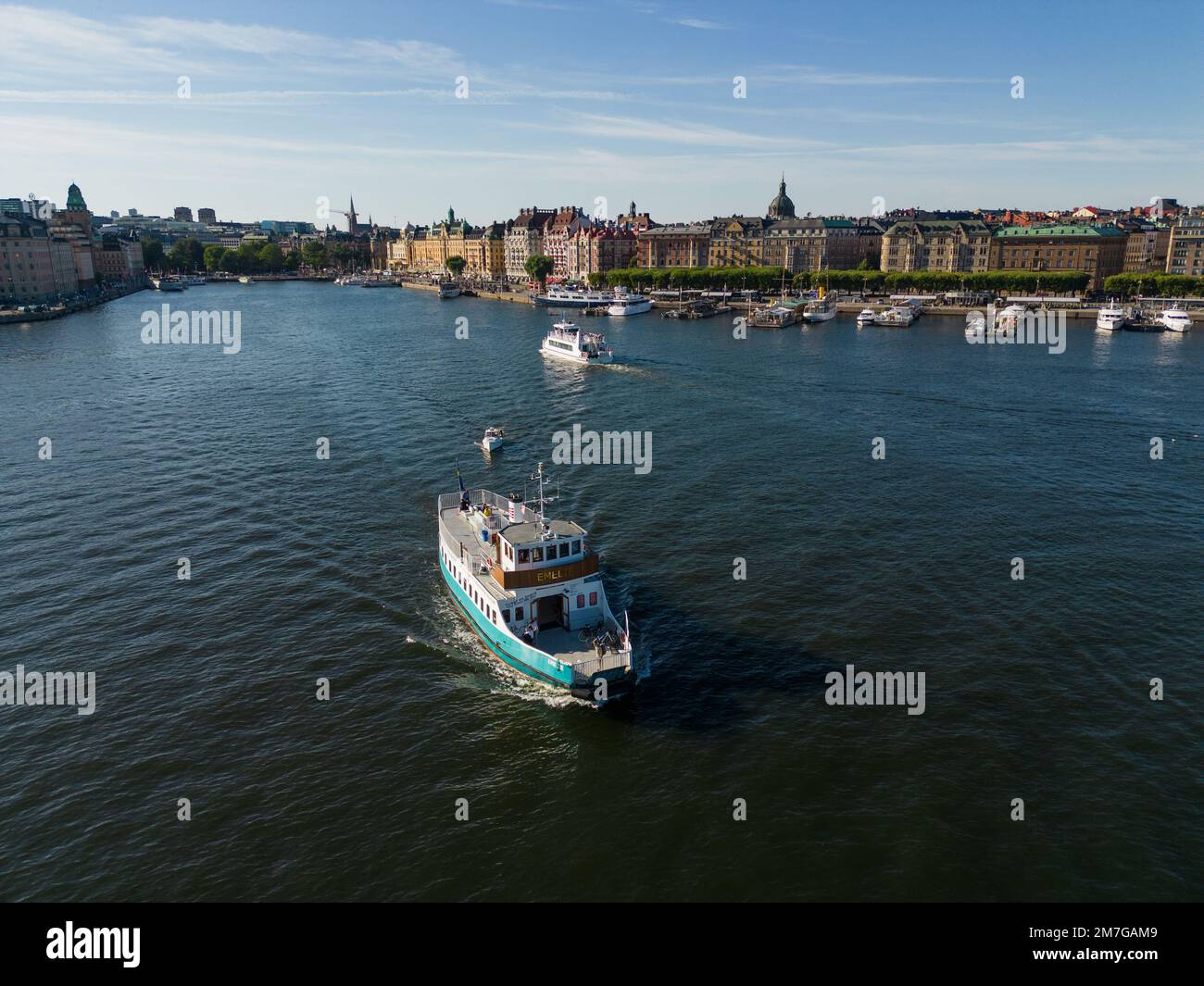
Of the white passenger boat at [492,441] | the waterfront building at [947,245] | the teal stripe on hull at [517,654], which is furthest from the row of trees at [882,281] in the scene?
the teal stripe on hull at [517,654]

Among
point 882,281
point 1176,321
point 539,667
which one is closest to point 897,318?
point 882,281

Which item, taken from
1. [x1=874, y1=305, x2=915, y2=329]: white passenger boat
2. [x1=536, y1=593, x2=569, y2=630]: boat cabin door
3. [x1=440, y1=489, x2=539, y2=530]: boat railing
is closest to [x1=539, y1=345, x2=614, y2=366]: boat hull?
A: [x1=440, y1=489, x2=539, y2=530]: boat railing

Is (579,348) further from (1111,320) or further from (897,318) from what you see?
(1111,320)

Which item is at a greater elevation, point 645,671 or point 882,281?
point 882,281

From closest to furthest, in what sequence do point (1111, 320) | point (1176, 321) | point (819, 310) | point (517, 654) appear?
1. point (517, 654)
2. point (1176, 321)
3. point (1111, 320)
4. point (819, 310)

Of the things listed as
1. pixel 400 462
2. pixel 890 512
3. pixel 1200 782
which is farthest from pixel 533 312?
pixel 1200 782
